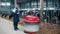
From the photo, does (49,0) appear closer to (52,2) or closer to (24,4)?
(52,2)

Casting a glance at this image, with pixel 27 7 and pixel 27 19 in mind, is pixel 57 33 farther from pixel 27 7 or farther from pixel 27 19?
pixel 27 7

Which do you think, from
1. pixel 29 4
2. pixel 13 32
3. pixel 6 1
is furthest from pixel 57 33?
pixel 6 1

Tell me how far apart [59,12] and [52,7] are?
3878mm

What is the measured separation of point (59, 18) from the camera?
2050cm

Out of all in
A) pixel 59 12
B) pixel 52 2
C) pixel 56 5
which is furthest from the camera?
pixel 52 2

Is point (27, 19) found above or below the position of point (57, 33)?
above

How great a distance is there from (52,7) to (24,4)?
20.3 feet

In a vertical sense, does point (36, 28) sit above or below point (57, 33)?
above

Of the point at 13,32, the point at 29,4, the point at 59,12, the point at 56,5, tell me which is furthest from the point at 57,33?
the point at 29,4

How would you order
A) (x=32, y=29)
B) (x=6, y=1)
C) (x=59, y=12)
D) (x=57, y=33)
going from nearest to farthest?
(x=32, y=29)
(x=57, y=33)
(x=59, y=12)
(x=6, y=1)

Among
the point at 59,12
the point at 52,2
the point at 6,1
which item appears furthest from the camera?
the point at 6,1

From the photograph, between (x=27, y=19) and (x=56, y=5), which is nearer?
(x=27, y=19)

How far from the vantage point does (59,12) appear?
23.2 m

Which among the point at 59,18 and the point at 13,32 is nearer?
the point at 13,32
